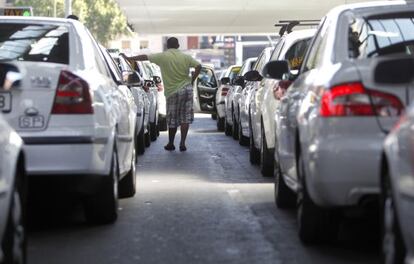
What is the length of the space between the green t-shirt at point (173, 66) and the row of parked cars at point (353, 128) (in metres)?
7.35

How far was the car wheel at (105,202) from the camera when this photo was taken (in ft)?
25.1

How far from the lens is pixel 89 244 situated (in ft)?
23.6

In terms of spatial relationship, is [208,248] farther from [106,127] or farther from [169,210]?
[169,210]

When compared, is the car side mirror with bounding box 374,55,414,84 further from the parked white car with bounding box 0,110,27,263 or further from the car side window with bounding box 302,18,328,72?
the parked white car with bounding box 0,110,27,263

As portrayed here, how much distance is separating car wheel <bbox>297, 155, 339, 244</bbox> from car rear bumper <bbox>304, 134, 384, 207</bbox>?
2.03 feet

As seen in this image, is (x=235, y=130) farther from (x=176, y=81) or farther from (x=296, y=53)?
(x=296, y=53)

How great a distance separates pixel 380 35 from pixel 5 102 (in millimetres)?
2861

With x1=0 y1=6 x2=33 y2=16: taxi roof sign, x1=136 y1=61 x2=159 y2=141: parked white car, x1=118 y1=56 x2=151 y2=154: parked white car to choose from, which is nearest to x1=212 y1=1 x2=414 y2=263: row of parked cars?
x1=118 y1=56 x2=151 y2=154: parked white car

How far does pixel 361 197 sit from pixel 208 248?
140 centimetres

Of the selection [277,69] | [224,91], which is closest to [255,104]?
[277,69]

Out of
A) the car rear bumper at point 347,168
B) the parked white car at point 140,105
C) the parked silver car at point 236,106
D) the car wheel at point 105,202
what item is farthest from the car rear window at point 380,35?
the parked silver car at point 236,106

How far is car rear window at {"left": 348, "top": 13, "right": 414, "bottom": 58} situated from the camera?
733 cm

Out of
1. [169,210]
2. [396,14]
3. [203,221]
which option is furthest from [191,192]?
[396,14]

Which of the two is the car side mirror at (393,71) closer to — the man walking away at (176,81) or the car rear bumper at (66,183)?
the car rear bumper at (66,183)
